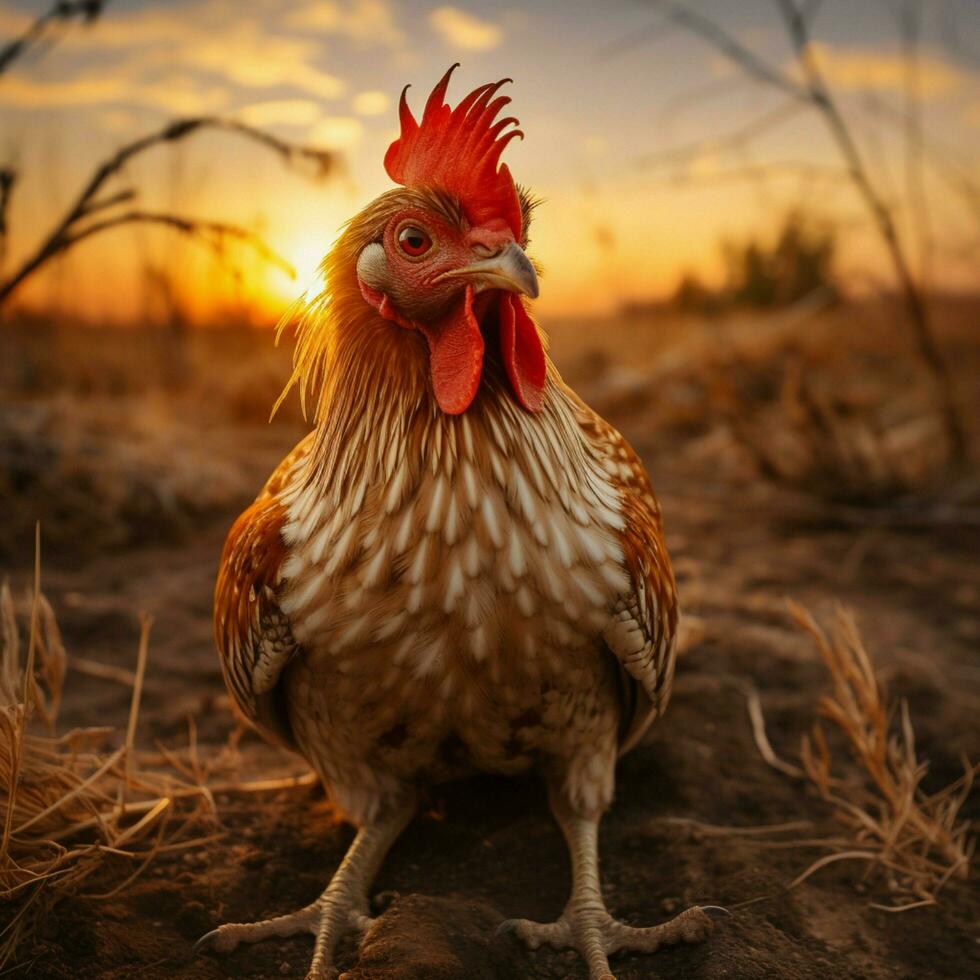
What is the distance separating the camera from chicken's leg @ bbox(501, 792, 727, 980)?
2.33m

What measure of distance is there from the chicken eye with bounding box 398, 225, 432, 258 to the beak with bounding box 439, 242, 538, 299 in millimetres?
112

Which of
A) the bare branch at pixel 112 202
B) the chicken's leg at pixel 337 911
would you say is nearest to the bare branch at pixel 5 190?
the bare branch at pixel 112 202

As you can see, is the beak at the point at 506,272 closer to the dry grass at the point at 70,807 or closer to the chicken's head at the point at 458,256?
the chicken's head at the point at 458,256

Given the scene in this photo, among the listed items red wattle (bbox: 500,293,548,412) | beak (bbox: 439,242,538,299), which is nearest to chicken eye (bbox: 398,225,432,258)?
beak (bbox: 439,242,538,299)

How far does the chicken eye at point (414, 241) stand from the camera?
2.13 m

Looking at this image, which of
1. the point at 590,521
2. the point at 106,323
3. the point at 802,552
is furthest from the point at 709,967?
the point at 106,323

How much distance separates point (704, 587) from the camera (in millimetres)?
4879

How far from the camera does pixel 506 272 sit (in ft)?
6.55

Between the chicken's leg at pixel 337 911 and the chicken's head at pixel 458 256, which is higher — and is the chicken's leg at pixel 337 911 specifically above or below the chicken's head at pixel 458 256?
below

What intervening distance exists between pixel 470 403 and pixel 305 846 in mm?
1598

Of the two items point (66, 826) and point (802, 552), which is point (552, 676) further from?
point (802, 552)

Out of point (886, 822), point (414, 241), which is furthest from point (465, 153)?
point (886, 822)

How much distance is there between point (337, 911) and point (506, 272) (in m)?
1.76

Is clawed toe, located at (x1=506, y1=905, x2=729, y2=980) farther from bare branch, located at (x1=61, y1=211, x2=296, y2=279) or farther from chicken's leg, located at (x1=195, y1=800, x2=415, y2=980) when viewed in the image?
bare branch, located at (x1=61, y1=211, x2=296, y2=279)
